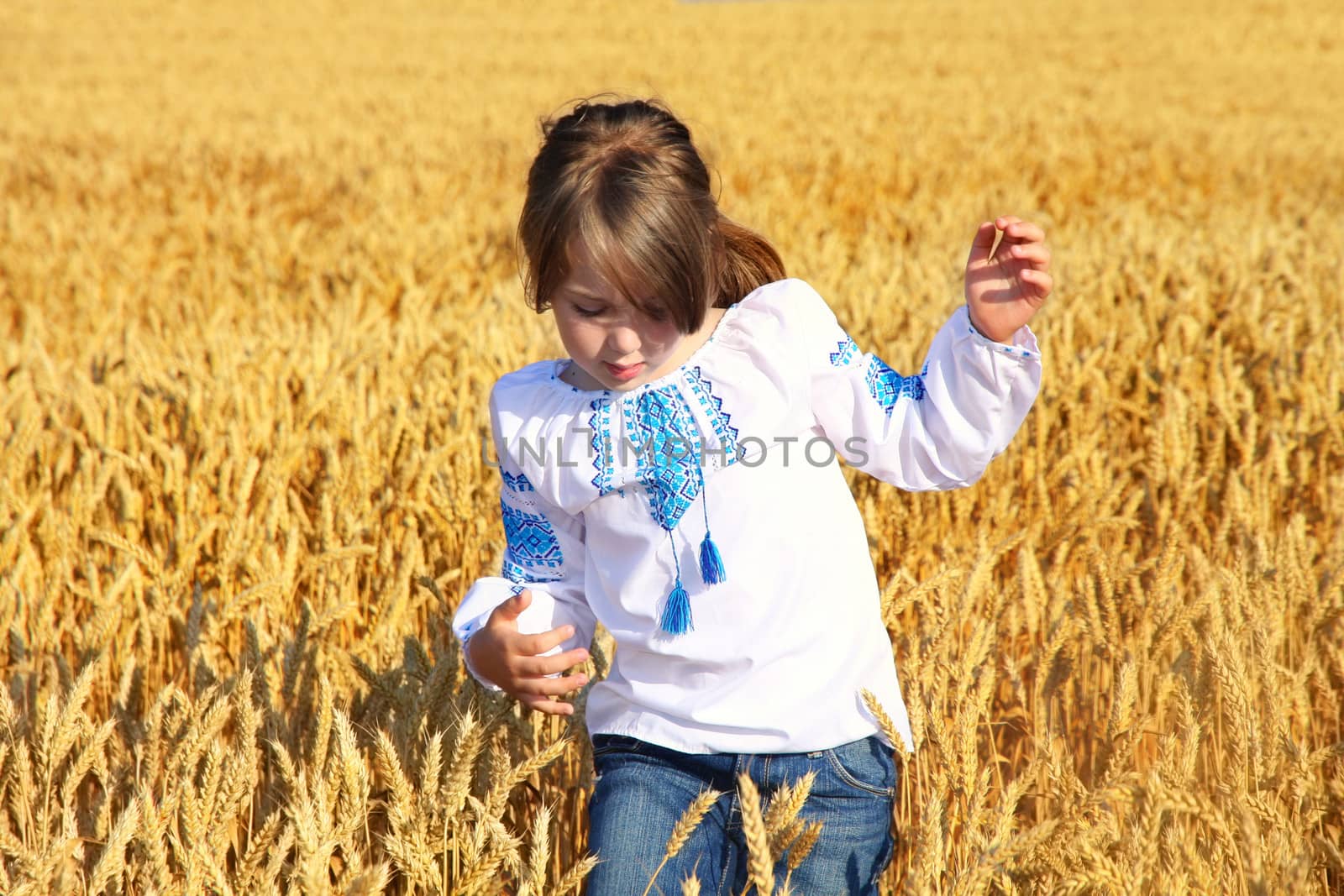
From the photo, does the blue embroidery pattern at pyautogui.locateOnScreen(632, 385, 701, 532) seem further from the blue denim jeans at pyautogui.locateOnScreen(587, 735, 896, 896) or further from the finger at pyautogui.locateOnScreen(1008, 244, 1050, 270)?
the finger at pyautogui.locateOnScreen(1008, 244, 1050, 270)

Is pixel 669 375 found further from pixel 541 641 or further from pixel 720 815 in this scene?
pixel 720 815

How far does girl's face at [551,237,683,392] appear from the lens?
1333mm

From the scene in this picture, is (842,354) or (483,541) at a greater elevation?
(842,354)

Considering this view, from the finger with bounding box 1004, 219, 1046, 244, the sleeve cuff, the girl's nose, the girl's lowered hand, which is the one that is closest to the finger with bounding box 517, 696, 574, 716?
the girl's lowered hand

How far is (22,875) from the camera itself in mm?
1182

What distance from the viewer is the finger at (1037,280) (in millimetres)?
1296

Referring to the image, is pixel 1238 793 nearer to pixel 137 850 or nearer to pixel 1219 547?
pixel 1219 547

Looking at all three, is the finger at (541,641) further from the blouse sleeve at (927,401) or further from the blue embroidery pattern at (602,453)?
the blouse sleeve at (927,401)

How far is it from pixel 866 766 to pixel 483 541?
109 cm

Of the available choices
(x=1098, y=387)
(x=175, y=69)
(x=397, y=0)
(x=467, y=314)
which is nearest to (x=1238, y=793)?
(x=1098, y=387)

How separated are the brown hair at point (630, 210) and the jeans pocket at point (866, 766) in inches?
21.5

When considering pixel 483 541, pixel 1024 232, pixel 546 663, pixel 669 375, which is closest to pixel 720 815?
pixel 546 663

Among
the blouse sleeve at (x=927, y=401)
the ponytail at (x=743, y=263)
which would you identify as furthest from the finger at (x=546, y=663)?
the ponytail at (x=743, y=263)

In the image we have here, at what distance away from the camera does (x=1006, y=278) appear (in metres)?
1.34
